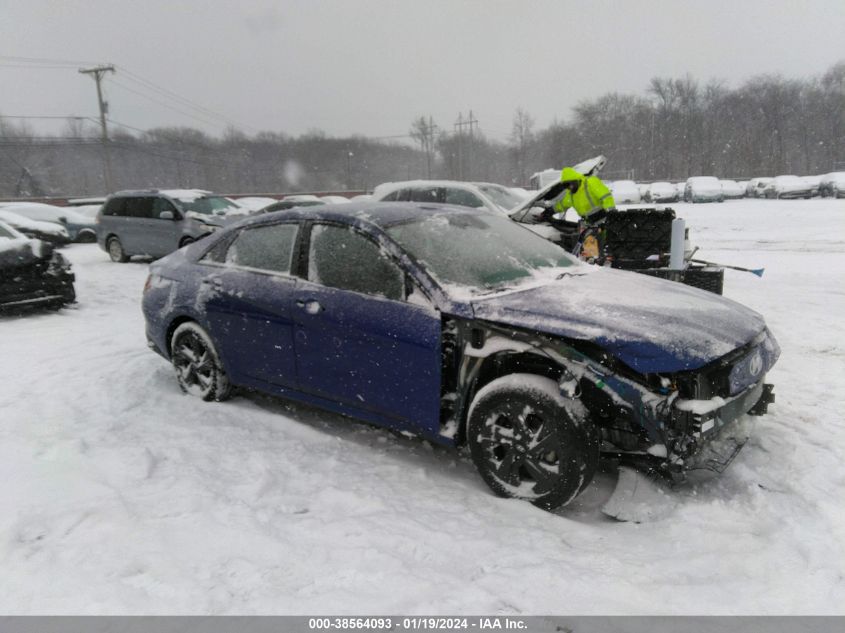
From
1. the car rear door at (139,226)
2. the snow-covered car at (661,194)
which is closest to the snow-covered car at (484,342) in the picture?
the car rear door at (139,226)

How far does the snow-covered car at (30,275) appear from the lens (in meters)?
7.75

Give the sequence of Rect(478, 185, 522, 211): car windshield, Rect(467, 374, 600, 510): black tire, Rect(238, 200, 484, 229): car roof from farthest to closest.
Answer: Rect(478, 185, 522, 211): car windshield → Rect(238, 200, 484, 229): car roof → Rect(467, 374, 600, 510): black tire

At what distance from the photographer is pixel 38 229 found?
54.2 feet

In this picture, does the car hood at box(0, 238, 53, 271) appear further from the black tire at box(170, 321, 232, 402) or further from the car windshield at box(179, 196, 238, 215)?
the car windshield at box(179, 196, 238, 215)

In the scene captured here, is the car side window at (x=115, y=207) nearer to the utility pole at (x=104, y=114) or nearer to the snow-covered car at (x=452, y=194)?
the snow-covered car at (x=452, y=194)

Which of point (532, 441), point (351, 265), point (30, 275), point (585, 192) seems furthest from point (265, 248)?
point (30, 275)

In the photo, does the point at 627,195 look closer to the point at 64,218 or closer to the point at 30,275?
the point at 64,218

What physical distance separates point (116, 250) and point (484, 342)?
13191 millimetres

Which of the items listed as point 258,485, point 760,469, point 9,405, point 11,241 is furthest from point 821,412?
point 11,241

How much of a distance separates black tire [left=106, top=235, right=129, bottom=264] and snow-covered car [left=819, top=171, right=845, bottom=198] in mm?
31389

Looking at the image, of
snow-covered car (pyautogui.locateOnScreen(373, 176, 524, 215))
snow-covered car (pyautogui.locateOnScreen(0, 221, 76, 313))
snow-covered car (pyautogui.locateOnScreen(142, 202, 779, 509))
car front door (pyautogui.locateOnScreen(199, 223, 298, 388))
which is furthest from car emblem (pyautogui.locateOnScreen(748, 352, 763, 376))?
snow-covered car (pyautogui.locateOnScreen(0, 221, 76, 313))

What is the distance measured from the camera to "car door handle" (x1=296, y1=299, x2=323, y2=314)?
3.67m

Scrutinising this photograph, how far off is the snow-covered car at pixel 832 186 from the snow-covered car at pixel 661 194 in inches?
272
